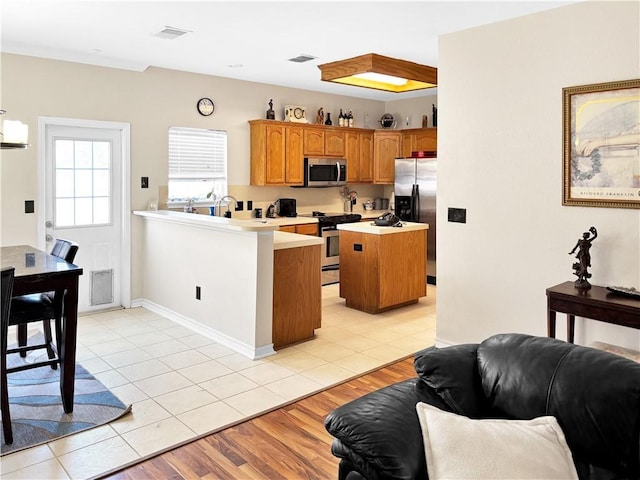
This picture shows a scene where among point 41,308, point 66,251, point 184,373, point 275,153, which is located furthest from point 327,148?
point 41,308

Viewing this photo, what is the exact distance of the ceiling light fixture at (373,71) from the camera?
4.96 m

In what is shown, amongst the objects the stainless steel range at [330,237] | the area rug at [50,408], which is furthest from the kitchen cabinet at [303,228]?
the area rug at [50,408]

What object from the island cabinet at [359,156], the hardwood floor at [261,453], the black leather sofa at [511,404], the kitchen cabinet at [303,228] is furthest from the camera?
the island cabinet at [359,156]

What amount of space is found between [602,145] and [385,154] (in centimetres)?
463

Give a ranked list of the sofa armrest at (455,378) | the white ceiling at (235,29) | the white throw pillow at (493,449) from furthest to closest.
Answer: the white ceiling at (235,29) → the sofa armrest at (455,378) → the white throw pillow at (493,449)

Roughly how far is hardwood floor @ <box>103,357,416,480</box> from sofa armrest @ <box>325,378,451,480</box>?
1.01 meters

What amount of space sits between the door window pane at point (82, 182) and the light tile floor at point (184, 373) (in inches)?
41.3

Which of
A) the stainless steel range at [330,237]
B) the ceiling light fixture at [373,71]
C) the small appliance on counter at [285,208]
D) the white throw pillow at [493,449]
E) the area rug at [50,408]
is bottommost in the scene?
the area rug at [50,408]

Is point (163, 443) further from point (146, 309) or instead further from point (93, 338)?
point (146, 309)

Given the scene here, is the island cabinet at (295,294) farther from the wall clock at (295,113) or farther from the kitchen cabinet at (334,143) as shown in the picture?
the kitchen cabinet at (334,143)

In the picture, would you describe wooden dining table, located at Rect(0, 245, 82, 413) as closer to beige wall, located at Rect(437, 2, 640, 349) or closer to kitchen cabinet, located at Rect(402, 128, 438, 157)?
beige wall, located at Rect(437, 2, 640, 349)

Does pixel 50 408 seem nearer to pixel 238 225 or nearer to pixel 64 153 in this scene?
pixel 238 225

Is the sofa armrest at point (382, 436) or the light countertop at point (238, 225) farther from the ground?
the light countertop at point (238, 225)

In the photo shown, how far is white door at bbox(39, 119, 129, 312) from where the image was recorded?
16.7ft
